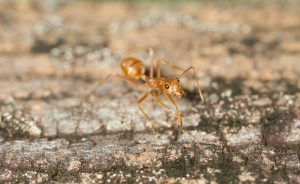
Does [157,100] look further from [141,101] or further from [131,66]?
[131,66]

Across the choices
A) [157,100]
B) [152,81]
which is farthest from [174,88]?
[152,81]

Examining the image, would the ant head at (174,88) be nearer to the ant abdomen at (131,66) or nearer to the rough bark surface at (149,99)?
the rough bark surface at (149,99)

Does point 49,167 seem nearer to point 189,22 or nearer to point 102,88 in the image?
point 102,88

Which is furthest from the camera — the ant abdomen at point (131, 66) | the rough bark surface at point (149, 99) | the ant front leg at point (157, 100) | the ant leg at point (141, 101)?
the ant abdomen at point (131, 66)

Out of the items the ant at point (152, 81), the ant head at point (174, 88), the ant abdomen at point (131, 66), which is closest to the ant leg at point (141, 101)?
the ant at point (152, 81)

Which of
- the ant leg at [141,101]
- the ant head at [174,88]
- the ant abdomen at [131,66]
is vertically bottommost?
the ant leg at [141,101]

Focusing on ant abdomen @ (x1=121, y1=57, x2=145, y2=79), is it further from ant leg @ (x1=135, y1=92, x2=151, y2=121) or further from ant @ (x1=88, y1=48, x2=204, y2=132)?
ant leg @ (x1=135, y1=92, x2=151, y2=121)

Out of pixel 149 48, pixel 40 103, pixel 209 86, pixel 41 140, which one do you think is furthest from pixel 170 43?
pixel 41 140

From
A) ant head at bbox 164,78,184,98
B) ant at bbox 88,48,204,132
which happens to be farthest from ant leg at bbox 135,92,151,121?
ant head at bbox 164,78,184,98
